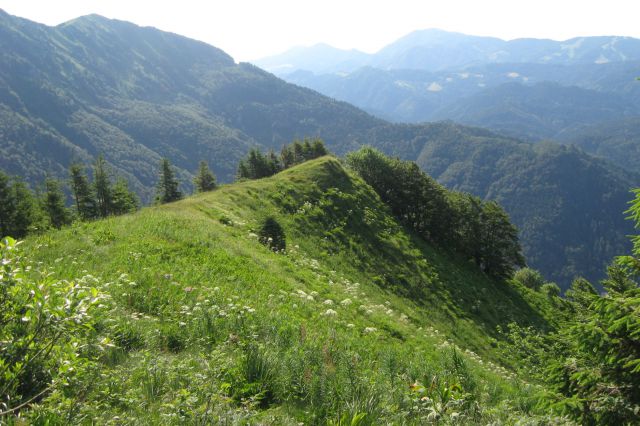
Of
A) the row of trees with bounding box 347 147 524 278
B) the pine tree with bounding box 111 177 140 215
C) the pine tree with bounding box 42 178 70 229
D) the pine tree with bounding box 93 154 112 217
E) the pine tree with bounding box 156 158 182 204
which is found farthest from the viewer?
the pine tree with bounding box 156 158 182 204

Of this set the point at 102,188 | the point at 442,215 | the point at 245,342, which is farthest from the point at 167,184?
the point at 245,342

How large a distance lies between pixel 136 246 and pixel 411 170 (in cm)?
4908

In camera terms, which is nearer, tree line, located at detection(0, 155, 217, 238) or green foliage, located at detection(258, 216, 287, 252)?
green foliage, located at detection(258, 216, 287, 252)

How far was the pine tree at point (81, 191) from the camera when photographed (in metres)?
68.6

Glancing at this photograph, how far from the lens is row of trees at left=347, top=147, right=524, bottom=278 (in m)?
54.7

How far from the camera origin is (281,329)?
982 centimetres

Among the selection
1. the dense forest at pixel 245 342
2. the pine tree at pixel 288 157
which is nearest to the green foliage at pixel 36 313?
the dense forest at pixel 245 342

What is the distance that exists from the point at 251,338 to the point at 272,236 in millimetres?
17665

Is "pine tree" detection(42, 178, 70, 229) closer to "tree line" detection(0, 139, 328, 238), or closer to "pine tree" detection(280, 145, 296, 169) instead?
"tree line" detection(0, 139, 328, 238)

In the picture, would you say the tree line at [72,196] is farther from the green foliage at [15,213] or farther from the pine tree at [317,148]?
the pine tree at [317,148]

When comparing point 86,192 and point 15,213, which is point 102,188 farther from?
point 15,213

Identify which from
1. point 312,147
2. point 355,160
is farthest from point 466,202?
point 312,147

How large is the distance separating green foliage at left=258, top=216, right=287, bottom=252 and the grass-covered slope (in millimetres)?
714

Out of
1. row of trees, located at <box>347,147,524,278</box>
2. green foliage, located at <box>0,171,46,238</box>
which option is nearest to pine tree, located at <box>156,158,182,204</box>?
green foliage, located at <box>0,171,46,238</box>
